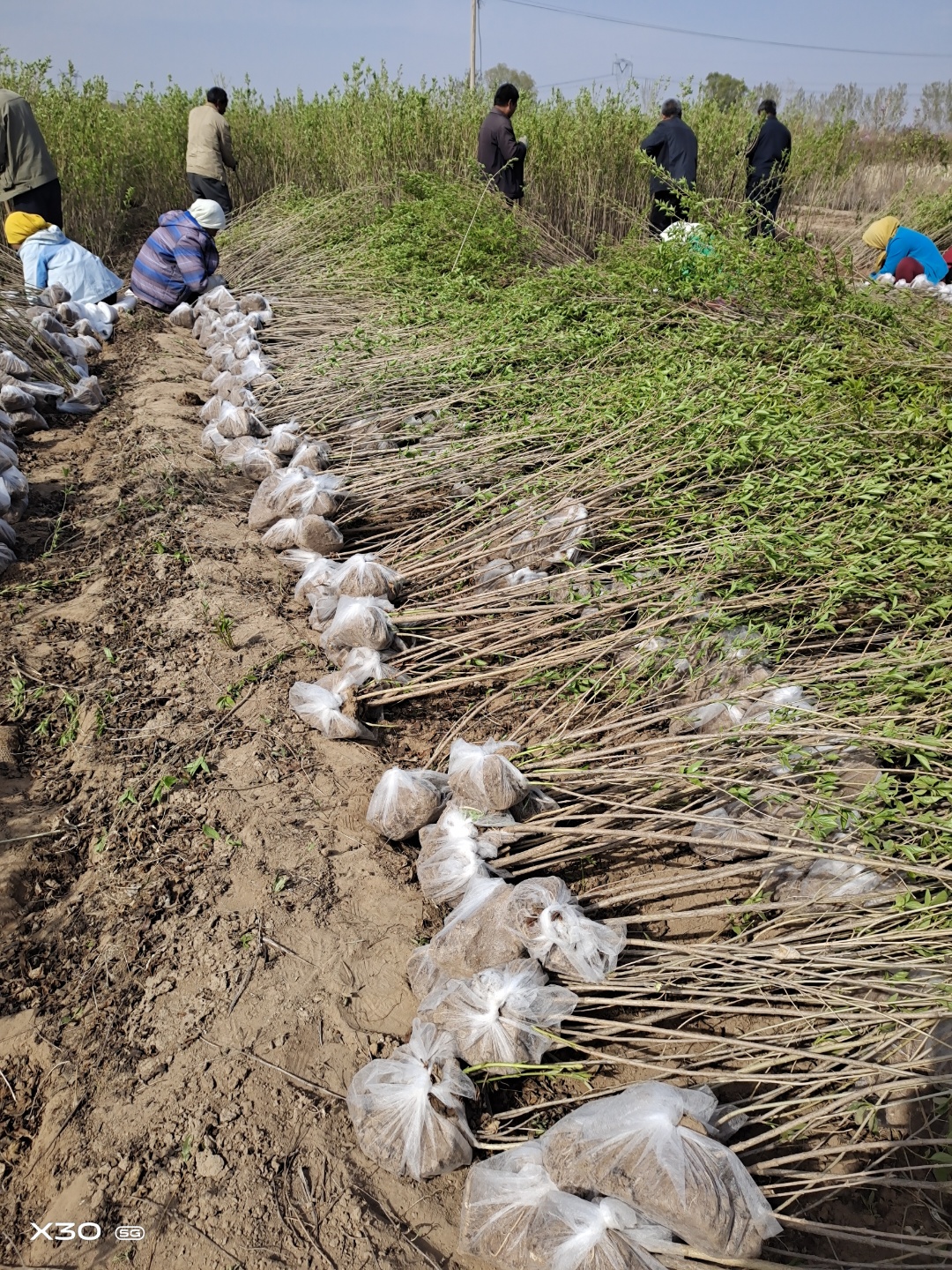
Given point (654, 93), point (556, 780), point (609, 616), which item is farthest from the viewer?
point (654, 93)

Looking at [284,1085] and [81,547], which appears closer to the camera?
[284,1085]

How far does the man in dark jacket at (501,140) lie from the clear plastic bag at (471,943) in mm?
6962

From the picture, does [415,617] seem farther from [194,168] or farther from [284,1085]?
[194,168]

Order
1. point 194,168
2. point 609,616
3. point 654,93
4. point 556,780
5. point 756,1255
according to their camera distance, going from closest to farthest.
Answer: point 756,1255
point 556,780
point 609,616
point 194,168
point 654,93

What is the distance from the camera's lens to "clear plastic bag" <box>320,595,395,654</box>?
286 cm

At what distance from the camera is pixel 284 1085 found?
1.74 m

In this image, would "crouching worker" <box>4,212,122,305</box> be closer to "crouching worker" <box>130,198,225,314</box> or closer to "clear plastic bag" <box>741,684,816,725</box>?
"crouching worker" <box>130,198,225,314</box>

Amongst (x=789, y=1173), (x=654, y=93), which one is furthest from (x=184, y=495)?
(x=654, y=93)

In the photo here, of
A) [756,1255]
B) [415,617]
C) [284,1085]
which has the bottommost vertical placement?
[284,1085]

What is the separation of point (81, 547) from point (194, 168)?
6399 millimetres

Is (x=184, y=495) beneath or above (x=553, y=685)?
above

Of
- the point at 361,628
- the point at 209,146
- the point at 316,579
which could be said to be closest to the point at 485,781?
the point at 361,628

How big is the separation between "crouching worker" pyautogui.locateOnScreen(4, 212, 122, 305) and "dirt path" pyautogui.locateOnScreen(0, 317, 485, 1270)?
13.4 feet

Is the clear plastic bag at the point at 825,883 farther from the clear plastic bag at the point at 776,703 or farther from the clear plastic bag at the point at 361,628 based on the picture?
the clear plastic bag at the point at 361,628
